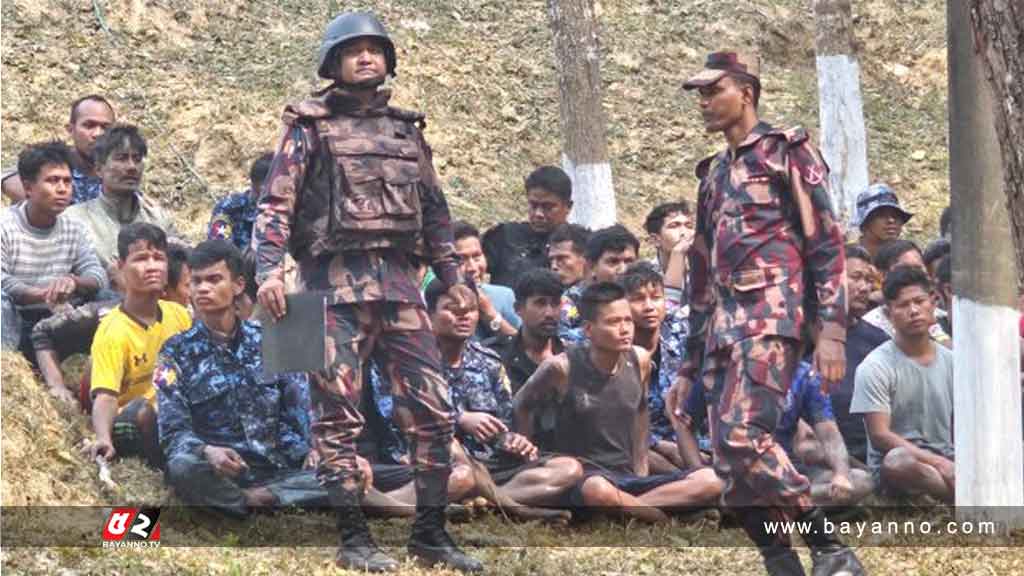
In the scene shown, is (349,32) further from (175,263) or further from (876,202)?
(876,202)

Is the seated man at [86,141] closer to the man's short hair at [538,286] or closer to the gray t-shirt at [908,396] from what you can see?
the man's short hair at [538,286]

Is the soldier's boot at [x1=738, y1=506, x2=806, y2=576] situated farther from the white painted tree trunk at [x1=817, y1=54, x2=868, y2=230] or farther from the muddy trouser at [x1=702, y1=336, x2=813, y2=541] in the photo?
the white painted tree trunk at [x1=817, y1=54, x2=868, y2=230]

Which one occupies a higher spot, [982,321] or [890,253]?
[890,253]

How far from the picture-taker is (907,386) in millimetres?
9789

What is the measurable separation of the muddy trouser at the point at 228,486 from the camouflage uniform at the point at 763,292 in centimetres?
212

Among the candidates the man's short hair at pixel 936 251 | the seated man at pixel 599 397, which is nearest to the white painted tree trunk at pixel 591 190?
the man's short hair at pixel 936 251

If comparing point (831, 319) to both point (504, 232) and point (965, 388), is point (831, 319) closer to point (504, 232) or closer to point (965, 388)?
point (965, 388)

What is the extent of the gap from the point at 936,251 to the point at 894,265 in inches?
23.8

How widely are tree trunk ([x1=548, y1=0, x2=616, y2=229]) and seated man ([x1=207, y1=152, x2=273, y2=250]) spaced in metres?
4.52

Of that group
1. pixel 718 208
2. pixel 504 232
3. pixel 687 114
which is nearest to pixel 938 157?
pixel 687 114

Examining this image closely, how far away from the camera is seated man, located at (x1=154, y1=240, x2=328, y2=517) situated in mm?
9008

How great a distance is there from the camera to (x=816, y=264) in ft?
25.7

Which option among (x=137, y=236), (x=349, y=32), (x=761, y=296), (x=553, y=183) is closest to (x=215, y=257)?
(x=137, y=236)

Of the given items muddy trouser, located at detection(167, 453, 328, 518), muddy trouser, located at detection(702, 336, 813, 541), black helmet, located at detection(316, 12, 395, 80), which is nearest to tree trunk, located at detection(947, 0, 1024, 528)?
muddy trouser, located at detection(702, 336, 813, 541)
